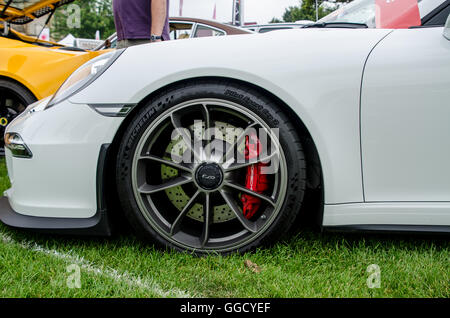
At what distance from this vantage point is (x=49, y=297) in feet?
4.51

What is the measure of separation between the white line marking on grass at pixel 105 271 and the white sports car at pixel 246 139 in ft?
0.44

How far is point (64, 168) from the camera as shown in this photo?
5.35 ft

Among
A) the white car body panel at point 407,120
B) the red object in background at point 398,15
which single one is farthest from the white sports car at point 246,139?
the red object in background at point 398,15

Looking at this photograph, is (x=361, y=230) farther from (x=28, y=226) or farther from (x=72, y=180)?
(x=28, y=226)

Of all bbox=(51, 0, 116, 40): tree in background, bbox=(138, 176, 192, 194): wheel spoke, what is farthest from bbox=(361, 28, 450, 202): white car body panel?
bbox=(51, 0, 116, 40): tree in background

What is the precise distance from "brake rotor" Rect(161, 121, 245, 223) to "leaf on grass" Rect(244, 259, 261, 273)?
0.24 metres

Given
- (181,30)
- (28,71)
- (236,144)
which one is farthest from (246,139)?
(181,30)

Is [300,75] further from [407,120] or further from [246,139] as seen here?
[407,120]

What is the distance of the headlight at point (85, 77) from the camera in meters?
1.70

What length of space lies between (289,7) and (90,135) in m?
81.3

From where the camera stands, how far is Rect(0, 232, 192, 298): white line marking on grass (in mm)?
1424

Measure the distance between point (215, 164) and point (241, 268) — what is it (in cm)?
46

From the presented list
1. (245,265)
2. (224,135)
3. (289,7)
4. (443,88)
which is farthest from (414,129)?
(289,7)

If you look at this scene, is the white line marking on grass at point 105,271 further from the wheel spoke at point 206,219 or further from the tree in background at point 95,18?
the tree in background at point 95,18
